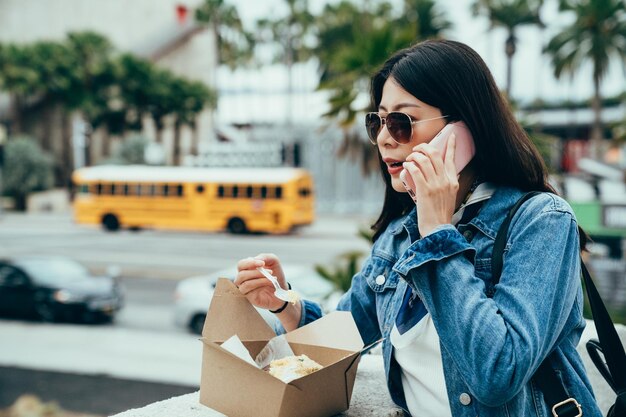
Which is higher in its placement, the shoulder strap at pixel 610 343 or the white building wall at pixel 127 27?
the white building wall at pixel 127 27

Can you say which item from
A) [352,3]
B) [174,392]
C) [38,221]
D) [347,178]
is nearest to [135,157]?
[38,221]

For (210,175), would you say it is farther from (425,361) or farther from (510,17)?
(425,361)

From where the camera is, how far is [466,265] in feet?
4.55

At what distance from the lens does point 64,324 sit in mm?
13500

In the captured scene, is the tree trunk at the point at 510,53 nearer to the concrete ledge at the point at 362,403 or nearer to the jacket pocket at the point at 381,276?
the concrete ledge at the point at 362,403

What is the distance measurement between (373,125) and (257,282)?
529 mm

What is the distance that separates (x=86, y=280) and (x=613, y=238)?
1015cm

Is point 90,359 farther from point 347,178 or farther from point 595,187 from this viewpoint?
point 347,178

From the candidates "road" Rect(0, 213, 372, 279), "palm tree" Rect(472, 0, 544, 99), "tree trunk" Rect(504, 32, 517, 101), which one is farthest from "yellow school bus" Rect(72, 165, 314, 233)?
"palm tree" Rect(472, 0, 544, 99)

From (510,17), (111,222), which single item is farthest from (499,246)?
(510,17)

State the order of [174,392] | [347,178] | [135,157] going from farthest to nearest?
[135,157] → [347,178] → [174,392]

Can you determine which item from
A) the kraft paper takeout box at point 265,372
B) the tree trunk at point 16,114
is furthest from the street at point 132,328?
the tree trunk at point 16,114

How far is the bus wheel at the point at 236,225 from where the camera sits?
2591 cm

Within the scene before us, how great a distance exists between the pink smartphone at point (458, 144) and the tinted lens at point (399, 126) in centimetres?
9
